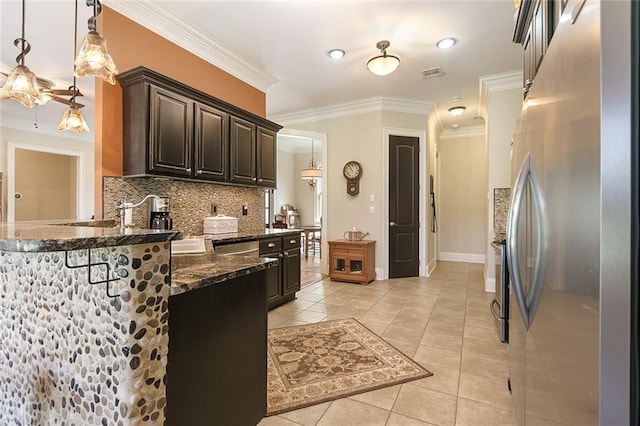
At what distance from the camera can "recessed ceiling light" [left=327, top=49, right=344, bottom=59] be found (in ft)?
12.2

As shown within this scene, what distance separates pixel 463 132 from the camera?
7.16 m

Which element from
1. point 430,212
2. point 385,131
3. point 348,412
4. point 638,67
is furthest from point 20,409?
point 430,212

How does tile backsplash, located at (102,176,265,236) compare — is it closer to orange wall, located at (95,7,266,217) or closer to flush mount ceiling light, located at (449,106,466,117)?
orange wall, located at (95,7,266,217)

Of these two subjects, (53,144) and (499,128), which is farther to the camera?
(53,144)

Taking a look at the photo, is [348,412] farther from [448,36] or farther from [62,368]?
[448,36]

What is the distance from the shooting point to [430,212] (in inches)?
245

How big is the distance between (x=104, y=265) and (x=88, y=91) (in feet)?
17.9

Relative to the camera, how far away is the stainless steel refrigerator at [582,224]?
1.48 feet

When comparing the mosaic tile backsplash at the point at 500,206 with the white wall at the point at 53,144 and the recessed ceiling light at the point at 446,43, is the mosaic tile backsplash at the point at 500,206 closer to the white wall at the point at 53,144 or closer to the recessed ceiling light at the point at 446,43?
the recessed ceiling light at the point at 446,43

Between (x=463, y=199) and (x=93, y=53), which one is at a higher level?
(x=93, y=53)

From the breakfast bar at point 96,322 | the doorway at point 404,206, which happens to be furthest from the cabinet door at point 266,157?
the breakfast bar at point 96,322

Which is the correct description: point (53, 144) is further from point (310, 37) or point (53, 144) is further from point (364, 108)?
point (364, 108)

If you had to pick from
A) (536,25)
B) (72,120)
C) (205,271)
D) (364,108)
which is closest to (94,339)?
(205,271)

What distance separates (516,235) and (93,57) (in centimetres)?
244
